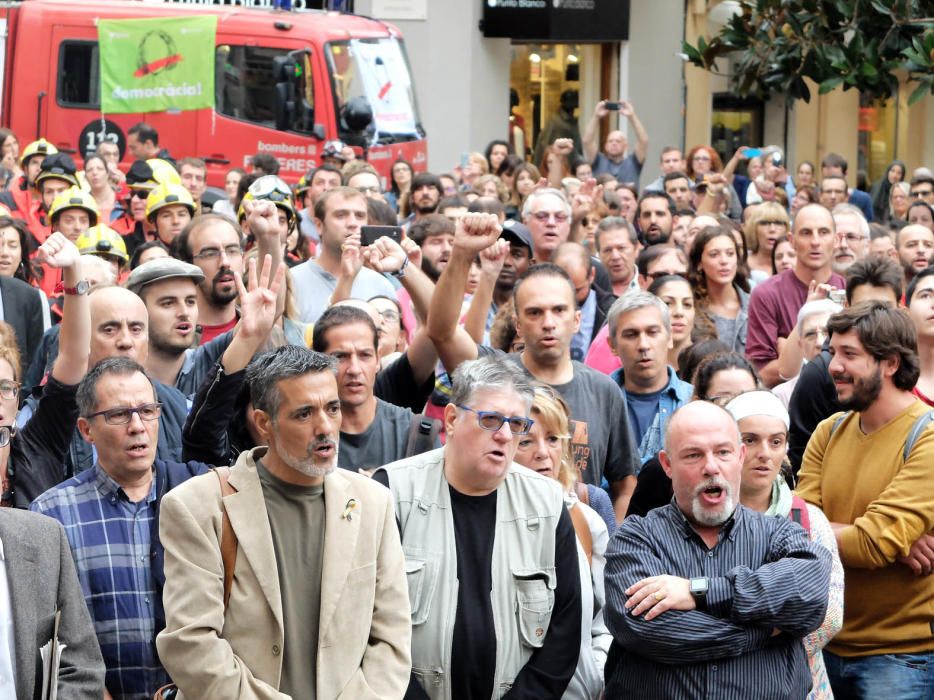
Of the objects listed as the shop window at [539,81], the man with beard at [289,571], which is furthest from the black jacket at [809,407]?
the shop window at [539,81]

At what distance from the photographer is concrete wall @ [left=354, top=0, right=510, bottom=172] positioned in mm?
24750

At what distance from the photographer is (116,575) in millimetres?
4762

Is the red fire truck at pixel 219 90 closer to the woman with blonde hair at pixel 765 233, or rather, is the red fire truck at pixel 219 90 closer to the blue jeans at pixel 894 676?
the woman with blonde hair at pixel 765 233

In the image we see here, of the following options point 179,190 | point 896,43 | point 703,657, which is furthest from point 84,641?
point 896,43

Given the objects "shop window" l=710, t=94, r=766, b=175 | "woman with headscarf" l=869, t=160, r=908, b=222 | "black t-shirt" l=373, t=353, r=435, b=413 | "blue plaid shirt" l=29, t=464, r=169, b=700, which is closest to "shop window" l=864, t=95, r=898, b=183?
"shop window" l=710, t=94, r=766, b=175

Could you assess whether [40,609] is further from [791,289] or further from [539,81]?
[539,81]

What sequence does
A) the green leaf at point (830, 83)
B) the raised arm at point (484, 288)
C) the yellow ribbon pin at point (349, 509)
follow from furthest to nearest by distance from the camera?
1. the green leaf at point (830, 83)
2. the raised arm at point (484, 288)
3. the yellow ribbon pin at point (349, 509)

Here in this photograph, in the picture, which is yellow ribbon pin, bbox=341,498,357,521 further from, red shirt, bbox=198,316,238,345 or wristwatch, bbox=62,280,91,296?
red shirt, bbox=198,316,238,345

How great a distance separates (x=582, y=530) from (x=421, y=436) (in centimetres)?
82

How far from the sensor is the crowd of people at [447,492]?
430 centimetres

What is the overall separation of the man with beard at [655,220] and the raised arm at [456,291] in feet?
17.7

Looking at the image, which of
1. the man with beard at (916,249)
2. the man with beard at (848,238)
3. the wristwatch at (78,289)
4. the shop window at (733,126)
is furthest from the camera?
the shop window at (733,126)

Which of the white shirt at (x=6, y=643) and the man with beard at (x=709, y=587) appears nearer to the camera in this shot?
the white shirt at (x=6, y=643)

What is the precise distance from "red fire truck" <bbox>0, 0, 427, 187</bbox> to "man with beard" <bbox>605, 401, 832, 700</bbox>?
13.4 meters
